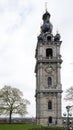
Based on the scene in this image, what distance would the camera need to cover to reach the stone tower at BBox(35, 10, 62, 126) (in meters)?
87.6

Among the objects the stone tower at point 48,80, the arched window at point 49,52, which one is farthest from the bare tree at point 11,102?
the arched window at point 49,52

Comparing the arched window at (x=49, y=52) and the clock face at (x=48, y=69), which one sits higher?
the arched window at (x=49, y=52)

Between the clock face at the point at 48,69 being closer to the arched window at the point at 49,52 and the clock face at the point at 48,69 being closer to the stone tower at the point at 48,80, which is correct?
the stone tower at the point at 48,80

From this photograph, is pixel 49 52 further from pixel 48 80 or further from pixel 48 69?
pixel 48 80

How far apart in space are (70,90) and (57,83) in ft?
128

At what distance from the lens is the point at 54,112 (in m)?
87.8

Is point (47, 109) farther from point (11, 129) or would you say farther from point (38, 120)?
point (11, 129)

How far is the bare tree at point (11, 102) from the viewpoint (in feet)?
281

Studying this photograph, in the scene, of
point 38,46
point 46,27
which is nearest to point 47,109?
point 38,46

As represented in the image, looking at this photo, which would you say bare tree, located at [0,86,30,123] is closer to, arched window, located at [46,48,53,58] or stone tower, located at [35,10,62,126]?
stone tower, located at [35,10,62,126]

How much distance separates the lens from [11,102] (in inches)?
3401

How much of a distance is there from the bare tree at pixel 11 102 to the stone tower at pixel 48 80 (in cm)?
445

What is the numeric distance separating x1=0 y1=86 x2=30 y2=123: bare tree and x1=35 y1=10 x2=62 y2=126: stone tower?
4.45 m

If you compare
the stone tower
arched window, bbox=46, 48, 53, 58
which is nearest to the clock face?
the stone tower
